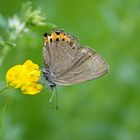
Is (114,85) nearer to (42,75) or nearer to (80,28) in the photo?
(80,28)

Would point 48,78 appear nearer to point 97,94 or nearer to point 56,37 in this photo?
point 56,37

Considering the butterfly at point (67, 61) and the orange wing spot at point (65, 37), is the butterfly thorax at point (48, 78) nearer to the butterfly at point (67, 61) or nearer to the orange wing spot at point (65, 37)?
the butterfly at point (67, 61)

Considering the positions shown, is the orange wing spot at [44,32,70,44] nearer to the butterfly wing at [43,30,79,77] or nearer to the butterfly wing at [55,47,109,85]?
the butterfly wing at [43,30,79,77]

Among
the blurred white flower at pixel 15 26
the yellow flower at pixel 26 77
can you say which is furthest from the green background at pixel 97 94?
the yellow flower at pixel 26 77

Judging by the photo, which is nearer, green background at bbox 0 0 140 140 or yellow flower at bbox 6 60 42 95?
yellow flower at bbox 6 60 42 95

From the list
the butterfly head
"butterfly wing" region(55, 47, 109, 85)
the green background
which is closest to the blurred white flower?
the butterfly head

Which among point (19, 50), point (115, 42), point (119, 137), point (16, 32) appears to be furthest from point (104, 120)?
point (16, 32)
